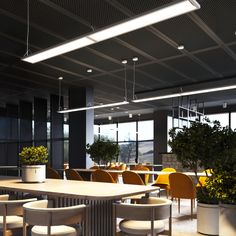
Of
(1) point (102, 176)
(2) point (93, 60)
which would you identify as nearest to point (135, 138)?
(2) point (93, 60)

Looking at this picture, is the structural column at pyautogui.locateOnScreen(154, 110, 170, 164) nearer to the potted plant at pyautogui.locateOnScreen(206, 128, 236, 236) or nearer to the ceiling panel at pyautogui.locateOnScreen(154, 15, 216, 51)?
the ceiling panel at pyautogui.locateOnScreen(154, 15, 216, 51)

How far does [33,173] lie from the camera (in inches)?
152

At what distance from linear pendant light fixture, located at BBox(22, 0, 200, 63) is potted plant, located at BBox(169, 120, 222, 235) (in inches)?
56.7

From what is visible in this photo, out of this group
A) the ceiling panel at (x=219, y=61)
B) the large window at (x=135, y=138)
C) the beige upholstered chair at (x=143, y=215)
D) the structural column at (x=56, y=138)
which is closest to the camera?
the beige upholstered chair at (x=143, y=215)

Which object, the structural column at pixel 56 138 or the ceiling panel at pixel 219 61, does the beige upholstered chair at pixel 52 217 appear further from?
the structural column at pixel 56 138

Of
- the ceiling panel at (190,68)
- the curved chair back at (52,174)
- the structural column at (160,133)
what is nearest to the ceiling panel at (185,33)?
the ceiling panel at (190,68)

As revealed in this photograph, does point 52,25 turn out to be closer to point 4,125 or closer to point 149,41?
point 149,41

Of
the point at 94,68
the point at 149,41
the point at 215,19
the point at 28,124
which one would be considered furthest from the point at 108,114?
the point at 215,19

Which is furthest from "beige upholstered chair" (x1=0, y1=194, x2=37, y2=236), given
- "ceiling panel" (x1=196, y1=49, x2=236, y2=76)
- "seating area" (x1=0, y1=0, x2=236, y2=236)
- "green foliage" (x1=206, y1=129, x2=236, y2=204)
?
"ceiling panel" (x1=196, y1=49, x2=236, y2=76)

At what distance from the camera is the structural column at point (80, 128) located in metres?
9.92

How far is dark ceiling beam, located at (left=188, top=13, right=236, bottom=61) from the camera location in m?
5.01

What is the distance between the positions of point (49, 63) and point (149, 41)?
2713 mm

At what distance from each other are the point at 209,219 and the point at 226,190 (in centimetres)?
60

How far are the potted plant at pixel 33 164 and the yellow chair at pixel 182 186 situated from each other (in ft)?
8.75
